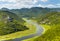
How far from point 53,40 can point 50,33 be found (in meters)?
19.0

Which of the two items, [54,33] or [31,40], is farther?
[31,40]

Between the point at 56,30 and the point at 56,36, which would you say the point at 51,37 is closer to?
the point at 56,36

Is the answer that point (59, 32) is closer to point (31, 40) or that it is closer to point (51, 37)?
point (51, 37)

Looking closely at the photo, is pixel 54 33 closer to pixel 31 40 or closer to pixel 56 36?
pixel 56 36

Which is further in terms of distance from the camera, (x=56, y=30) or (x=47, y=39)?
(x=56, y=30)

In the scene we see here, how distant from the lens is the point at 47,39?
178 m

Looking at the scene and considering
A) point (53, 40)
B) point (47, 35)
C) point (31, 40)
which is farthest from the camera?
point (31, 40)

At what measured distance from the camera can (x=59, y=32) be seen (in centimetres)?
19050

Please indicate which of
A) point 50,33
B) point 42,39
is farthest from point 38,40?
point 50,33

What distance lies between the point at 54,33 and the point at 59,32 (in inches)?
256

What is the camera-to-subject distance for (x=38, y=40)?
Result: 181625mm

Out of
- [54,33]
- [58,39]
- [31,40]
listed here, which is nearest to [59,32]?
[54,33]

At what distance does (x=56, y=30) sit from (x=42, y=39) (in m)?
25.0

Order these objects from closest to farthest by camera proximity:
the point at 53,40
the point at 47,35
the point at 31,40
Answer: the point at 53,40
the point at 47,35
the point at 31,40
